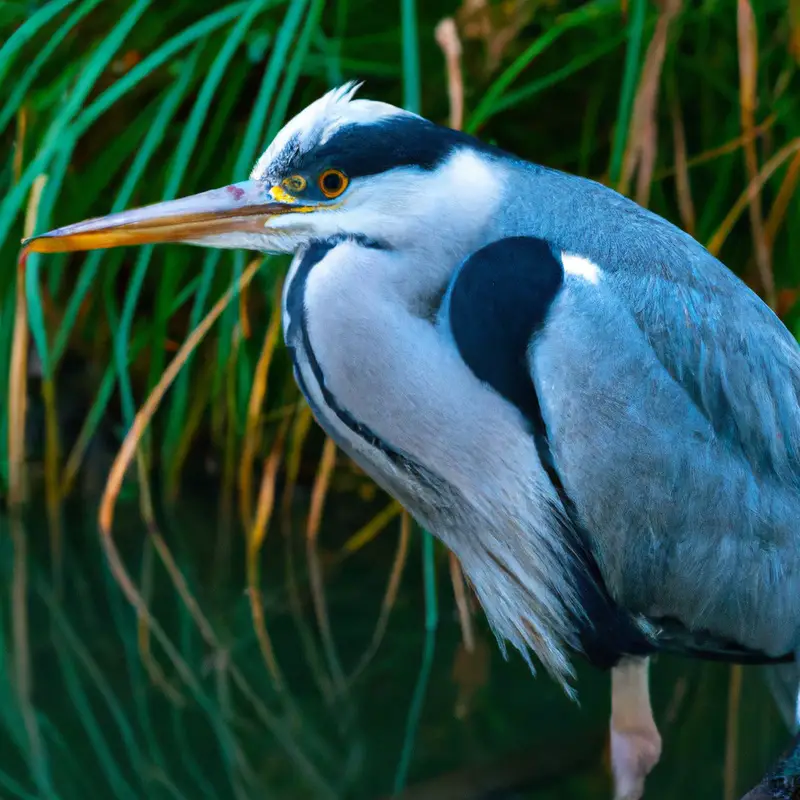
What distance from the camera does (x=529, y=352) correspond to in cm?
130

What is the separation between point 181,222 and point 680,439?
60 centimetres

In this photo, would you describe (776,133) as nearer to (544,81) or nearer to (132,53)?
(544,81)

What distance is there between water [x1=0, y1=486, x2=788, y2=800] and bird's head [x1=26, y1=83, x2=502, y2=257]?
733 millimetres

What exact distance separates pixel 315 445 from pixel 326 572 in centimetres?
44

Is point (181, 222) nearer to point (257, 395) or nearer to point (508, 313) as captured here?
point (508, 313)

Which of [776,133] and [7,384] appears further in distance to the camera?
[7,384]

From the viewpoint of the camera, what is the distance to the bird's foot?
1.60 metres

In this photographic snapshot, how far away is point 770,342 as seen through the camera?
1395mm

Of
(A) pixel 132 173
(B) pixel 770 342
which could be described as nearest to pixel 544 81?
(A) pixel 132 173

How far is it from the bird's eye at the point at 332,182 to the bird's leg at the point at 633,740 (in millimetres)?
742

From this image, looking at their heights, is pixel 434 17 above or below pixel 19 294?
above

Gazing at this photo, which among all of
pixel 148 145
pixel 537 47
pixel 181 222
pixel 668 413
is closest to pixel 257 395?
pixel 148 145

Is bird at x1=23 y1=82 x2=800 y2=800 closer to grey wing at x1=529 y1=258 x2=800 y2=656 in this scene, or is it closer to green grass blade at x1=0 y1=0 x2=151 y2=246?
grey wing at x1=529 y1=258 x2=800 y2=656

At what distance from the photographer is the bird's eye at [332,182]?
1278 mm
